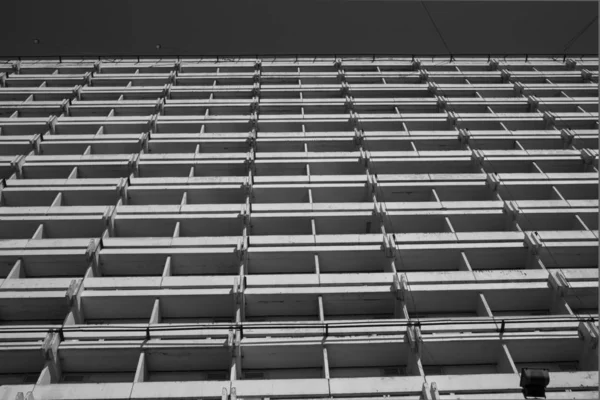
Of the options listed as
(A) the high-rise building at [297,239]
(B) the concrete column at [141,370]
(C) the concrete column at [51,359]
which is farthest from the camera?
(A) the high-rise building at [297,239]

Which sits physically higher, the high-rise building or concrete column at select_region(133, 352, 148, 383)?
the high-rise building

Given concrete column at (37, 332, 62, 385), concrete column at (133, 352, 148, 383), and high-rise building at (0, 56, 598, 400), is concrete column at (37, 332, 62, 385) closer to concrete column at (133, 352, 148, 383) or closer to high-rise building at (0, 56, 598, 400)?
high-rise building at (0, 56, 598, 400)

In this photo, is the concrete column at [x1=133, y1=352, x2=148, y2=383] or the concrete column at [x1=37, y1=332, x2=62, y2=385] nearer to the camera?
the concrete column at [x1=133, y1=352, x2=148, y2=383]

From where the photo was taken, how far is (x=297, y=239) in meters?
24.5

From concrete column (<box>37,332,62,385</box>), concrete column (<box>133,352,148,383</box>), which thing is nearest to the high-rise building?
concrete column (<box>37,332,62,385</box>)

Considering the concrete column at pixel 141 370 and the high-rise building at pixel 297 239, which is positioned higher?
the high-rise building at pixel 297 239

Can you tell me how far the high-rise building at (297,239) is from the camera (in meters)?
19.3

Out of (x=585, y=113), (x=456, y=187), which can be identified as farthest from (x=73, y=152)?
(x=585, y=113)

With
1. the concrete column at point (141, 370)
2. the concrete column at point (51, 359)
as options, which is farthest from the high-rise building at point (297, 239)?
the concrete column at point (141, 370)

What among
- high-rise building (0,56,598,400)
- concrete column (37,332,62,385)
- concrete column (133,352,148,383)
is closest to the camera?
concrete column (133,352,148,383)

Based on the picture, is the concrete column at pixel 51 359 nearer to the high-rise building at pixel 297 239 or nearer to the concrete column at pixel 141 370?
the high-rise building at pixel 297 239

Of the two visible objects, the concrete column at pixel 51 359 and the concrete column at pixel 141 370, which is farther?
the concrete column at pixel 51 359

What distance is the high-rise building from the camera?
19.3m

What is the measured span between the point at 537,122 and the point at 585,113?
3466 millimetres
